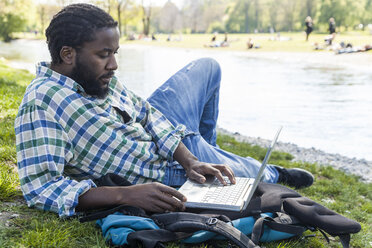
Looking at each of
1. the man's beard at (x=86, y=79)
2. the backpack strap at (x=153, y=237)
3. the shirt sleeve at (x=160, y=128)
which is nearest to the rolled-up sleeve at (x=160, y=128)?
the shirt sleeve at (x=160, y=128)

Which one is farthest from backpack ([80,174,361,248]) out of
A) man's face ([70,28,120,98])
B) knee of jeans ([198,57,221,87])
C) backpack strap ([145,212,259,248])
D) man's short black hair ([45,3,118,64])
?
knee of jeans ([198,57,221,87])

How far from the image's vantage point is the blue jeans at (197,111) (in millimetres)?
3631

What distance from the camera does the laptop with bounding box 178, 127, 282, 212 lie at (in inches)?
104

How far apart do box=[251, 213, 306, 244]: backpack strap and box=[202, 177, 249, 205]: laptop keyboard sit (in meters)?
0.20

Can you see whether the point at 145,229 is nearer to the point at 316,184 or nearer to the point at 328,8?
the point at 316,184

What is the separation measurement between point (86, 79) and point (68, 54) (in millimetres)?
190

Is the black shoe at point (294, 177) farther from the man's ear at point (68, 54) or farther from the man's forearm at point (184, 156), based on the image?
the man's ear at point (68, 54)

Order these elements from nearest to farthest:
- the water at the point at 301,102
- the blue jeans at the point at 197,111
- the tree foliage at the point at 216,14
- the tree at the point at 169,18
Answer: the blue jeans at the point at 197,111 → the water at the point at 301,102 → the tree foliage at the point at 216,14 → the tree at the point at 169,18

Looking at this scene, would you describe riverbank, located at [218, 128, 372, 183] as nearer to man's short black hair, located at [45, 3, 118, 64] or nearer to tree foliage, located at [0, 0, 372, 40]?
man's short black hair, located at [45, 3, 118, 64]

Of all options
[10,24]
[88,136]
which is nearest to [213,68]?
[88,136]

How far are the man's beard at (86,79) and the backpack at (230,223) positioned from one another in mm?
565

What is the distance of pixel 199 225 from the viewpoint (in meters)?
2.46

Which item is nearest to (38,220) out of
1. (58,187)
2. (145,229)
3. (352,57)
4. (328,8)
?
(58,187)

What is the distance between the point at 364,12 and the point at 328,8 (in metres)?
5.20
